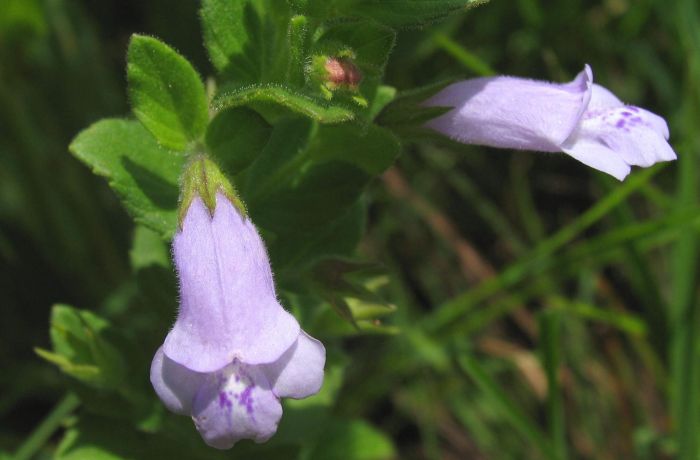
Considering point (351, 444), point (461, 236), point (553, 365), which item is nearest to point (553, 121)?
point (553, 365)

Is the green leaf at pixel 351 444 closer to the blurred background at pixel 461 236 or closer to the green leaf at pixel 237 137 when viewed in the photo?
the blurred background at pixel 461 236

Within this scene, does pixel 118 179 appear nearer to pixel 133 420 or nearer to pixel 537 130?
pixel 133 420

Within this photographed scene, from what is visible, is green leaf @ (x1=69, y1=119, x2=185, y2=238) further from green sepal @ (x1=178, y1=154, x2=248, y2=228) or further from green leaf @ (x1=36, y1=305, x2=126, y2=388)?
green leaf @ (x1=36, y1=305, x2=126, y2=388)

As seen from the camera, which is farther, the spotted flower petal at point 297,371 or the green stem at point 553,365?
the green stem at point 553,365

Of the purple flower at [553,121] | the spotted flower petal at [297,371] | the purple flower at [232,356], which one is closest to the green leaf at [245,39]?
the purple flower at [553,121]

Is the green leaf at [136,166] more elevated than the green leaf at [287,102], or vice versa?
the green leaf at [287,102]

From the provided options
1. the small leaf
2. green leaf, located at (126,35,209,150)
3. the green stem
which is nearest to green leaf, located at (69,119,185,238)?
green leaf, located at (126,35,209,150)
